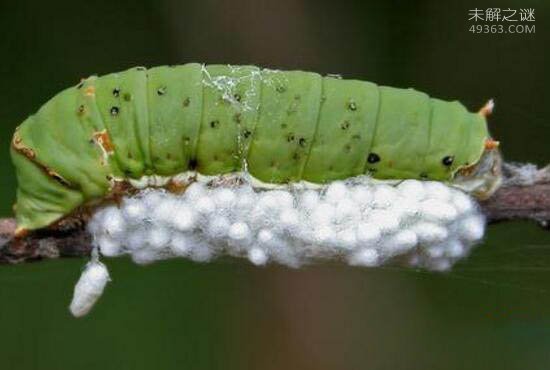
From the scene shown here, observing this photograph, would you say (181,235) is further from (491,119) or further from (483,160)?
(491,119)

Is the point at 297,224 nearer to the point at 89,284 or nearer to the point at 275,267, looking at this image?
the point at 89,284

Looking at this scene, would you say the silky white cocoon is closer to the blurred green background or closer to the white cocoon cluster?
the white cocoon cluster

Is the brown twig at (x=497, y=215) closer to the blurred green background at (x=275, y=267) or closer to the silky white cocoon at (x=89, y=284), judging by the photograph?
the silky white cocoon at (x=89, y=284)

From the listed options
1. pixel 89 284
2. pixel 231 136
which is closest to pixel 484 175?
pixel 231 136

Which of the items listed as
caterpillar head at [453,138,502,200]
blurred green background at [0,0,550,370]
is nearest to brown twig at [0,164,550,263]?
caterpillar head at [453,138,502,200]

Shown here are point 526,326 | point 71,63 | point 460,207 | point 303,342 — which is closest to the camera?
point 460,207

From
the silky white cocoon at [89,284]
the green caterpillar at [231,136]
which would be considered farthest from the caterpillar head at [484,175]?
the silky white cocoon at [89,284]

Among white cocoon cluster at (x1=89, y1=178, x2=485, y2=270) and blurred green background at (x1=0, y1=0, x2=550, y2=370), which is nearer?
white cocoon cluster at (x1=89, y1=178, x2=485, y2=270)

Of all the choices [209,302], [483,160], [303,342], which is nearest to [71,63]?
[209,302]
